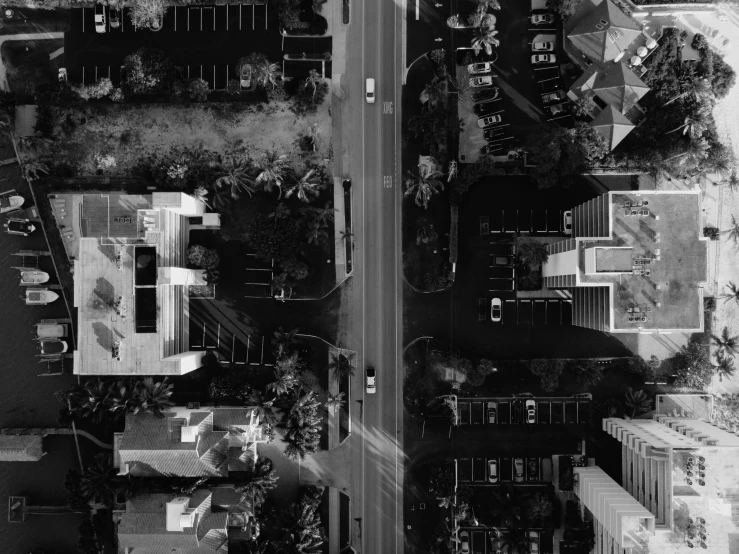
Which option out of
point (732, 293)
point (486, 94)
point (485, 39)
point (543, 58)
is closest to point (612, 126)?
point (543, 58)

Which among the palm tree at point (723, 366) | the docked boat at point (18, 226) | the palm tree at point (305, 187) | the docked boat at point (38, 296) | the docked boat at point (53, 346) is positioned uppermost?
the palm tree at point (305, 187)

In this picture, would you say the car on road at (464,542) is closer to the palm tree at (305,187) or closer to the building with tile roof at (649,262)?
the building with tile roof at (649,262)

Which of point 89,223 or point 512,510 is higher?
point 89,223

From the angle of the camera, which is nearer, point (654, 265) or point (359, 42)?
point (654, 265)

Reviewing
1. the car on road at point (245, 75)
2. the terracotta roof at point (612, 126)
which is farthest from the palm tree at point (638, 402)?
the car on road at point (245, 75)

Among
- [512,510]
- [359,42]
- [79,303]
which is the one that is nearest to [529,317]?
[512,510]

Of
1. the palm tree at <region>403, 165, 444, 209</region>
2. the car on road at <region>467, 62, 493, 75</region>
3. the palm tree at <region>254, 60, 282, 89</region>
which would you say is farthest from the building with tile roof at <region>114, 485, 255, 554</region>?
the car on road at <region>467, 62, 493, 75</region>

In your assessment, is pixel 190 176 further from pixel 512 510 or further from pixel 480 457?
pixel 512 510
